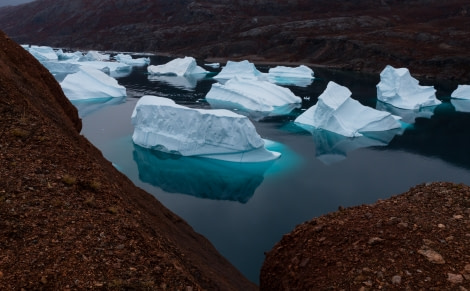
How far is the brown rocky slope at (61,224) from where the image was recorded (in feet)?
9.93

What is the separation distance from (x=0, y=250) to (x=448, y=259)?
3.45 m

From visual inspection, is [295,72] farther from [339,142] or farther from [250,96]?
[339,142]

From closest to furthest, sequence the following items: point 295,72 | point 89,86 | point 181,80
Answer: point 89,86 → point 181,80 → point 295,72

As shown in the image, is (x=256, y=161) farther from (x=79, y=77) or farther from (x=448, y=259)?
(x=79, y=77)

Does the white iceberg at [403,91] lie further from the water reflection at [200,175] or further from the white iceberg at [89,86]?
the white iceberg at [89,86]

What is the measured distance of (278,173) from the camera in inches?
551

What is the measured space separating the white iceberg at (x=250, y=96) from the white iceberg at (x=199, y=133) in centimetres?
870

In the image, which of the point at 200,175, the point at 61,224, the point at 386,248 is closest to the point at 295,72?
the point at 200,175

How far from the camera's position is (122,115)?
21.3 meters

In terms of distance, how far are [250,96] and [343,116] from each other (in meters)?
6.02

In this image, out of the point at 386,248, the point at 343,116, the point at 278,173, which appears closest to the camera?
the point at 386,248

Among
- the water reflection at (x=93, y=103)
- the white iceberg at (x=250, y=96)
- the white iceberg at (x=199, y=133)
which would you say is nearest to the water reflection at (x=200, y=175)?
the white iceberg at (x=199, y=133)

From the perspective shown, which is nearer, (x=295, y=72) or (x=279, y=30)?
(x=295, y=72)

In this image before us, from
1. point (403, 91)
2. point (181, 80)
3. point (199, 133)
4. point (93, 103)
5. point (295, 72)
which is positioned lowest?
point (295, 72)
